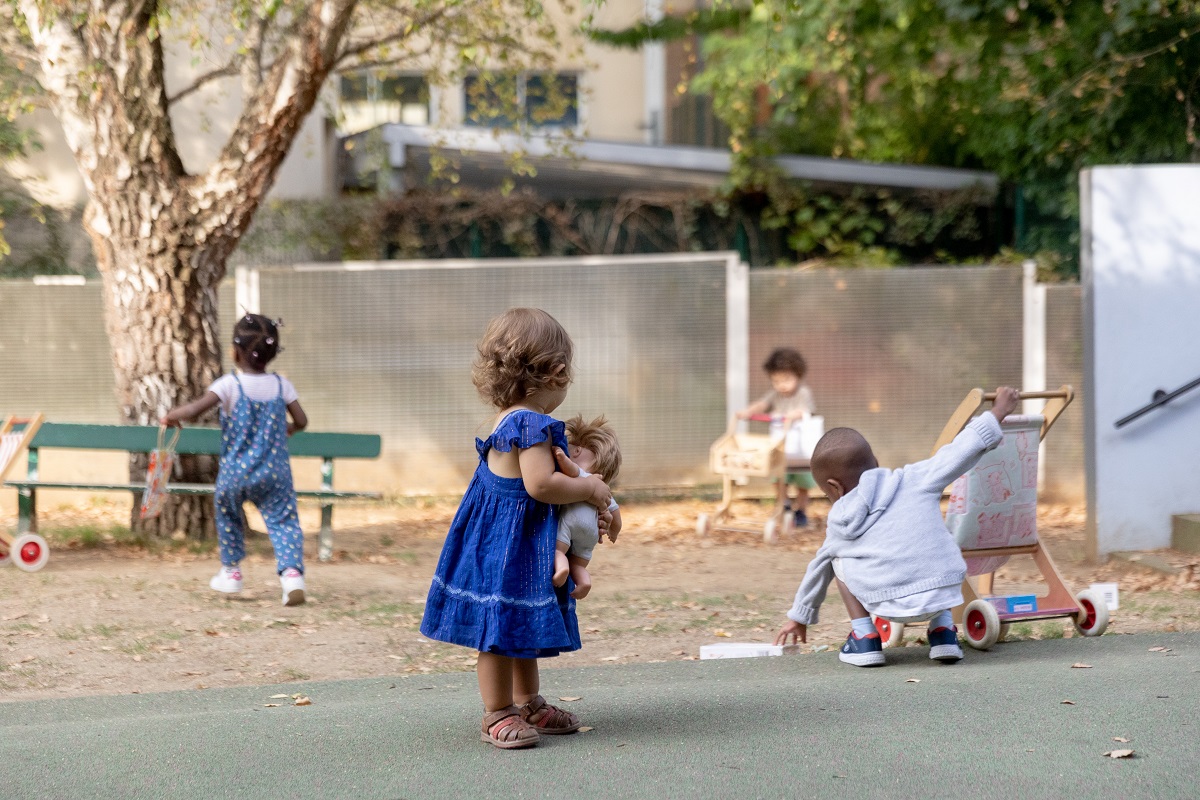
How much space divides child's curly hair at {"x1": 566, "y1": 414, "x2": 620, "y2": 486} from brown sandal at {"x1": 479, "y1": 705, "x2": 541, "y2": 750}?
0.77 m

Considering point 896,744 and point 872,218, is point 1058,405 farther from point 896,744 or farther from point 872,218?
point 872,218

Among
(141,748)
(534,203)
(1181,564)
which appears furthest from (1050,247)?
(141,748)

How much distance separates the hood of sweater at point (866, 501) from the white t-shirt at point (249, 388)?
3697 mm

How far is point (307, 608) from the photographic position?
7316 millimetres

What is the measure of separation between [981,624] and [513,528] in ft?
8.14

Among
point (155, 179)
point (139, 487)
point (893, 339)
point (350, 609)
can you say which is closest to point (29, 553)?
point (139, 487)

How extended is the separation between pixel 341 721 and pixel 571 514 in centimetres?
113

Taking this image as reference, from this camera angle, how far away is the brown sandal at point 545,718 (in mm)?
4195

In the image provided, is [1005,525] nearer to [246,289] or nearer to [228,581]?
[228,581]

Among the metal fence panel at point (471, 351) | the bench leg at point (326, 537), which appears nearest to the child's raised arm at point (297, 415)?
the bench leg at point (326, 537)

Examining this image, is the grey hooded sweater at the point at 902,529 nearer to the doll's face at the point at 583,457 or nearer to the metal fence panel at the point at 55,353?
the doll's face at the point at 583,457

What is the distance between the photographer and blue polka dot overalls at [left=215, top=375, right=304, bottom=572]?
7414 mm

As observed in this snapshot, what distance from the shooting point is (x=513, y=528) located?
3.96 meters

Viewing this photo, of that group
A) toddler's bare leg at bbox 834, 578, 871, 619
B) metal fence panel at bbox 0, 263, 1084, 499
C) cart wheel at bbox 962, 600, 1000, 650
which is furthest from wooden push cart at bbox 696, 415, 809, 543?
toddler's bare leg at bbox 834, 578, 871, 619
